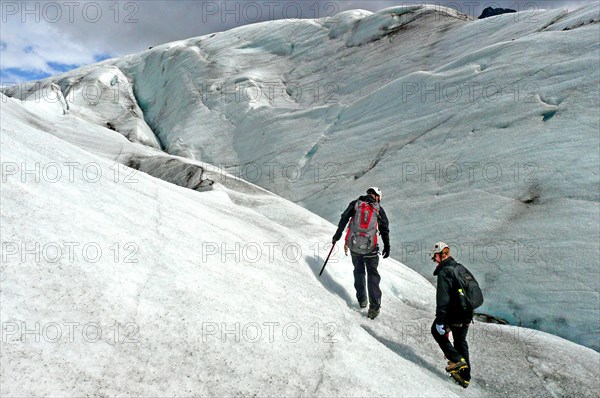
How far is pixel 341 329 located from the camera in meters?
7.20

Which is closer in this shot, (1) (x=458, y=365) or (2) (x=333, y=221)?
(1) (x=458, y=365)

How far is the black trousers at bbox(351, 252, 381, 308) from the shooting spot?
9352mm

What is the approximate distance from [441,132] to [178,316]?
55.2ft

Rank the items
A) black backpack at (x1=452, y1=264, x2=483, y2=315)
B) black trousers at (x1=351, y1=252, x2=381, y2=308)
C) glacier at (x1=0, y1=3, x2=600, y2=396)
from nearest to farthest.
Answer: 1. glacier at (x1=0, y1=3, x2=600, y2=396)
2. black backpack at (x1=452, y1=264, x2=483, y2=315)
3. black trousers at (x1=351, y1=252, x2=381, y2=308)

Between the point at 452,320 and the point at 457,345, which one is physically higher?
the point at 452,320

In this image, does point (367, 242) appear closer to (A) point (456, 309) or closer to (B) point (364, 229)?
(B) point (364, 229)

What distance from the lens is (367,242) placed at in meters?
9.37

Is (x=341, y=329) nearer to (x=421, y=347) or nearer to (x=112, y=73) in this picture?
(x=421, y=347)

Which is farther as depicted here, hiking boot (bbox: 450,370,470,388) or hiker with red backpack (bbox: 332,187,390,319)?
hiker with red backpack (bbox: 332,187,390,319)

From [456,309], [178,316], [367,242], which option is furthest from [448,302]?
[178,316]

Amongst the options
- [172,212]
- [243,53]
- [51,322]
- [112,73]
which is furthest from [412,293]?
[112,73]

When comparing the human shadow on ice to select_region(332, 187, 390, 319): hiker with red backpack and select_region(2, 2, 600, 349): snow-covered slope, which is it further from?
select_region(2, 2, 600, 349): snow-covered slope

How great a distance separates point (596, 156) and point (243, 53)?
3438 cm

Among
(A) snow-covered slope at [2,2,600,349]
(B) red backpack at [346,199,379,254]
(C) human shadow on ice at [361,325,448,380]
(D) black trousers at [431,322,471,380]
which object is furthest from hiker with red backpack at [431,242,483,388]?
(A) snow-covered slope at [2,2,600,349]
